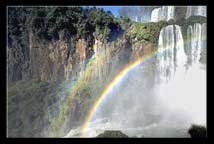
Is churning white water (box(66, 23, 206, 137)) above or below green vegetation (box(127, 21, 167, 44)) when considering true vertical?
below

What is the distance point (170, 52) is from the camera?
540 centimetres

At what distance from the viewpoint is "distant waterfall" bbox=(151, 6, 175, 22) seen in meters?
5.32

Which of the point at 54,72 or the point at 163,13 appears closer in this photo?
the point at 163,13

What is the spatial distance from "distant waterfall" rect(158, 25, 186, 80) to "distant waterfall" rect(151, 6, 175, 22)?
18 cm

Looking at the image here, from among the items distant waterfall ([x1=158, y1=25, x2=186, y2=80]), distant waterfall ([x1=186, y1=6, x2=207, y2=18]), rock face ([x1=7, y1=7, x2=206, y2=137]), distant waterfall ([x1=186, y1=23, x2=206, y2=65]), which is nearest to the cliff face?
rock face ([x1=7, y1=7, x2=206, y2=137])

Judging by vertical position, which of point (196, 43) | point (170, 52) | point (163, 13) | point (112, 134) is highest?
point (163, 13)

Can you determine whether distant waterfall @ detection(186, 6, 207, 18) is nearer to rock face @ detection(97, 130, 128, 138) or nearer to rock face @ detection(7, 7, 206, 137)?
rock face @ detection(7, 7, 206, 137)

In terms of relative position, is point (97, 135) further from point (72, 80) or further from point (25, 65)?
point (25, 65)

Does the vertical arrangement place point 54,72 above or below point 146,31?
below

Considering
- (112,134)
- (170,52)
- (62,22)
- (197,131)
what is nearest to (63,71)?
(62,22)

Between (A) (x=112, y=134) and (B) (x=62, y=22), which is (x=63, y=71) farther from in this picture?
(A) (x=112, y=134)

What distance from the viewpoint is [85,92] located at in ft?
17.6

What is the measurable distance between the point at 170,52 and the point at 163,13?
2.07 feet
